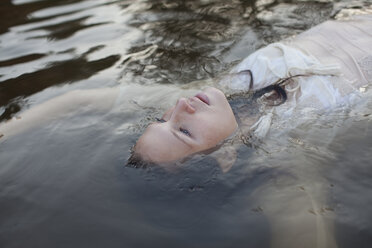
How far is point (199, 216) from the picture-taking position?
100 inches

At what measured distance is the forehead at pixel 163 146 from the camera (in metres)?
2.78

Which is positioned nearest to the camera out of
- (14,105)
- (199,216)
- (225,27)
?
(199,216)

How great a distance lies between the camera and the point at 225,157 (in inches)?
113

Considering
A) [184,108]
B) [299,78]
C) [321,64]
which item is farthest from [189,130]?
[321,64]

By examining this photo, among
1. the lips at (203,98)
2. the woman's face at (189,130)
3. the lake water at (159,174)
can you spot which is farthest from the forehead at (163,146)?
the lips at (203,98)

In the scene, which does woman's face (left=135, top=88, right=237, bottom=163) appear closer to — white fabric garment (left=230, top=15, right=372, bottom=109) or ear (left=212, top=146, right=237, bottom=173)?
ear (left=212, top=146, right=237, bottom=173)

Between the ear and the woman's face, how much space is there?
70 mm

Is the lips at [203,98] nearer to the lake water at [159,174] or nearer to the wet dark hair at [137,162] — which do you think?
the lake water at [159,174]

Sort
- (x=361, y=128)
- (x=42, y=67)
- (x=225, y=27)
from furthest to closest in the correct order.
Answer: (x=225, y=27)
(x=42, y=67)
(x=361, y=128)

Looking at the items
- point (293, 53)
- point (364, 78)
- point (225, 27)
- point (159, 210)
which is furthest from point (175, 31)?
point (159, 210)

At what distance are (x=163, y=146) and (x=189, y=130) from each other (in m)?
0.22

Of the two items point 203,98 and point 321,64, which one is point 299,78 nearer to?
point 321,64

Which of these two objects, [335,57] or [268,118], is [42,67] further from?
[335,57]

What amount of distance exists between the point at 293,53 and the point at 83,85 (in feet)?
6.56
